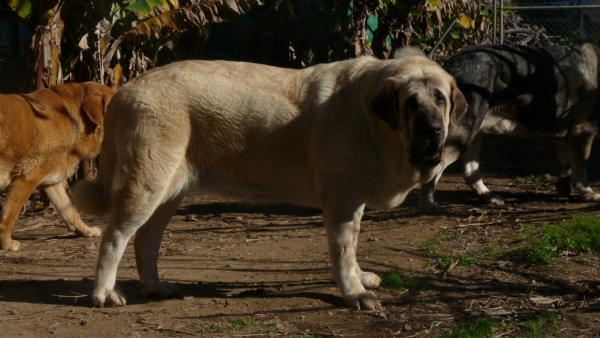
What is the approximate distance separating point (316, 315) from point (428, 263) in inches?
64.6

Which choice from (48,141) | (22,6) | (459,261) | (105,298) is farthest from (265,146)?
(22,6)

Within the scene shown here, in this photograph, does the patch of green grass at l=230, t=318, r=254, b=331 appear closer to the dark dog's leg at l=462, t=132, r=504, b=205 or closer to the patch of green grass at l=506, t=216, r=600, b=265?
the patch of green grass at l=506, t=216, r=600, b=265

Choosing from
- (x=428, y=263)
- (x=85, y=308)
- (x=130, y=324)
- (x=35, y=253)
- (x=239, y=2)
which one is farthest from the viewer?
(x=239, y=2)

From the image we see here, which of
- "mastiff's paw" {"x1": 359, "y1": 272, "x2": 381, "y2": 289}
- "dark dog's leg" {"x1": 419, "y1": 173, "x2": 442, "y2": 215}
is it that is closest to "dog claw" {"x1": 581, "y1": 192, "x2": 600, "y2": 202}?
"dark dog's leg" {"x1": 419, "y1": 173, "x2": 442, "y2": 215}

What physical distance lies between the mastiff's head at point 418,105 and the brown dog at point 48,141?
14.3ft

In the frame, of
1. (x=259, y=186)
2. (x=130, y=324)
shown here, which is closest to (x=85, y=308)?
(x=130, y=324)

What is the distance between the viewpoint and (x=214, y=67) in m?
6.27

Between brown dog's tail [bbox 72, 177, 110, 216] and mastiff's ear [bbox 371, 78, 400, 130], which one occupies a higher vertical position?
mastiff's ear [bbox 371, 78, 400, 130]

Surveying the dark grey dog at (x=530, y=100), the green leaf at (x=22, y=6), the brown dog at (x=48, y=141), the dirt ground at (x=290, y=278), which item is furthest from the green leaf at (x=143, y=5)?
the dark grey dog at (x=530, y=100)

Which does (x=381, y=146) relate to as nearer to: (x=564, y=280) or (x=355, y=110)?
(x=355, y=110)

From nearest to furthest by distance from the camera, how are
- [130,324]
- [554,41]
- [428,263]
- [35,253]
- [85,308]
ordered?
[130,324], [85,308], [428,263], [35,253], [554,41]

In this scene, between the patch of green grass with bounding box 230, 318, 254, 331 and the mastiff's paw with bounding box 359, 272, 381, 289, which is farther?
the mastiff's paw with bounding box 359, 272, 381, 289

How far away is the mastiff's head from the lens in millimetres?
5430

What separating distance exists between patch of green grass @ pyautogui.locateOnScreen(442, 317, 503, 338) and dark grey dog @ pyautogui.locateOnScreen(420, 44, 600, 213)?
392 centimetres
